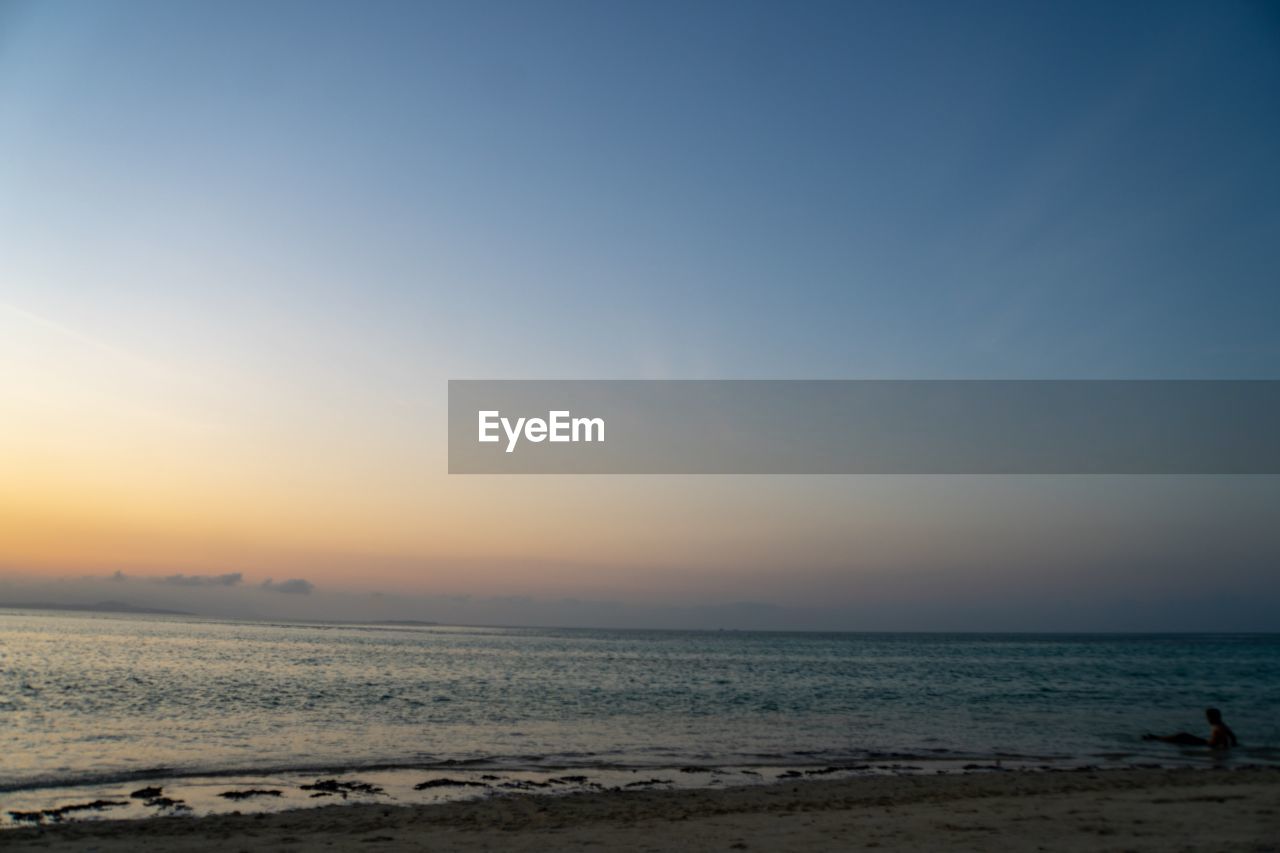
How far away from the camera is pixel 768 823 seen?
13320mm

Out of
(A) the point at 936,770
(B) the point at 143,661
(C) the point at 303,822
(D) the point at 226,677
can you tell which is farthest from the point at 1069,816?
(B) the point at 143,661

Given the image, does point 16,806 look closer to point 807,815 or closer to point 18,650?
point 807,815

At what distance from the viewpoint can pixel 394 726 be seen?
88.0 ft

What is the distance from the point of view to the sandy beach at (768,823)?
1177 cm

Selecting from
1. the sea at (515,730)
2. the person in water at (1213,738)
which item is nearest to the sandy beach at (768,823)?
the sea at (515,730)

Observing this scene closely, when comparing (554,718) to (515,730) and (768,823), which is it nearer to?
(515,730)

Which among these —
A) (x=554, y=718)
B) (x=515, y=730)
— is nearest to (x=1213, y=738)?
(x=554, y=718)

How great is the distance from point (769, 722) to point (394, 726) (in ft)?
45.0

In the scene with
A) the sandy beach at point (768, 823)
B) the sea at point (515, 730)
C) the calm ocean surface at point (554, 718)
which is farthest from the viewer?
the calm ocean surface at point (554, 718)

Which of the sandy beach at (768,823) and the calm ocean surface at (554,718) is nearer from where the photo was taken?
the sandy beach at (768,823)

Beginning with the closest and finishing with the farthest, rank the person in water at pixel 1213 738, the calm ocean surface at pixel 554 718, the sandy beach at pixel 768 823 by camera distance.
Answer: the sandy beach at pixel 768 823
the calm ocean surface at pixel 554 718
the person in water at pixel 1213 738

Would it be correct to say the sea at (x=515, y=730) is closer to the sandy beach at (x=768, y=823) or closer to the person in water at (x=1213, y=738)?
the person in water at (x=1213, y=738)

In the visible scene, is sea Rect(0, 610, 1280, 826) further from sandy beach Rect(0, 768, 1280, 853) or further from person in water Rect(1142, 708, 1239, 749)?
sandy beach Rect(0, 768, 1280, 853)

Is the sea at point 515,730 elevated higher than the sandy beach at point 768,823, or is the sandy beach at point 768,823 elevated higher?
the sandy beach at point 768,823
